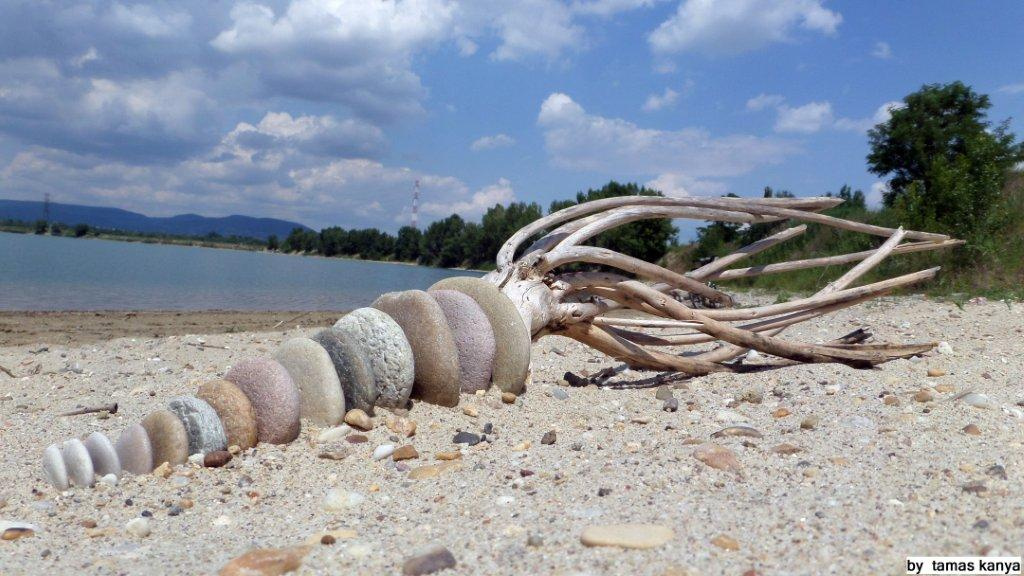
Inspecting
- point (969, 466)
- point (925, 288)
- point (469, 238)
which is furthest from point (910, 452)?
point (469, 238)

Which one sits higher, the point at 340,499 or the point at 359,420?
the point at 359,420

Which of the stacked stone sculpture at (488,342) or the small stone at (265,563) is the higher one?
the stacked stone sculpture at (488,342)

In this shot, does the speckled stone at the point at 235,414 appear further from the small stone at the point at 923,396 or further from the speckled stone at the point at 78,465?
the small stone at the point at 923,396

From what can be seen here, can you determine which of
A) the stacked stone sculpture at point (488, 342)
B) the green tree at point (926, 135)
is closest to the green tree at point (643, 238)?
the green tree at point (926, 135)

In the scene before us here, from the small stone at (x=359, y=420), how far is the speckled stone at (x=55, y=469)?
1.27m

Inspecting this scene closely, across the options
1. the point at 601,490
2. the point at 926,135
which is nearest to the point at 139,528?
the point at 601,490

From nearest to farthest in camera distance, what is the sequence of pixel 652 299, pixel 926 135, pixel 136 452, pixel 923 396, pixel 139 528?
1. pixel 139 528
2. pixel 136 452
3. pixel 923 396
4. pixel 652 299
5. pixel 926 135

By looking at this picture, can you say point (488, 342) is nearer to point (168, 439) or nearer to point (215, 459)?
point (215, 459)

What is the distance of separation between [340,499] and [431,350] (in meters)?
1.34

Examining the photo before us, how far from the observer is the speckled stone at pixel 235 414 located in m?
3.35

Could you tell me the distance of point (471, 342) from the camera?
13.8 ft

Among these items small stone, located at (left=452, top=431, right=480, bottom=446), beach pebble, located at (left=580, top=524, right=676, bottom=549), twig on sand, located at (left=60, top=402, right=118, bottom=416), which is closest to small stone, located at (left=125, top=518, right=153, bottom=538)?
small stone, located at (left=452, top=431, right=480, bottom=446)

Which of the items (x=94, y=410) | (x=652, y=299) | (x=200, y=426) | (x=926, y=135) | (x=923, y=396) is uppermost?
(x=926, y=135)

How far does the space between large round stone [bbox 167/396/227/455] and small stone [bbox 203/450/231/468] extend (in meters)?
0.07
